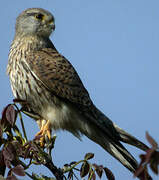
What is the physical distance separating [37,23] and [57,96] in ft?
3.65

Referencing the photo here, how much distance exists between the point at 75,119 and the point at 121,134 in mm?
652

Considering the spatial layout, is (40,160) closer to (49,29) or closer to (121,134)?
(121,134)

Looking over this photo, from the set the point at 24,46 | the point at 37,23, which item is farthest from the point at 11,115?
the point at 37,23

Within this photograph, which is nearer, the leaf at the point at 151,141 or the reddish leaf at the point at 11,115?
the leaf at the point at 151,141

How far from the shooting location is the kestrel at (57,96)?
360 centimetres

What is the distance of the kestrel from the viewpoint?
11.8 feet

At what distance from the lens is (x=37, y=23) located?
170 inches

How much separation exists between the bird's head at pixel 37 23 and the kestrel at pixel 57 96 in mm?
263

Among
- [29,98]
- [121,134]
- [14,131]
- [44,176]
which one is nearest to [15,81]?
[29,98]

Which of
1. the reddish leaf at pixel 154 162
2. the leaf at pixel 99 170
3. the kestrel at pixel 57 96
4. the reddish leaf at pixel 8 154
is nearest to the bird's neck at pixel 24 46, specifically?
the kestrel at pixel 57 96

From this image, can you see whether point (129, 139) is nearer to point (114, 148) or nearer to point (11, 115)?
point (114, 148)

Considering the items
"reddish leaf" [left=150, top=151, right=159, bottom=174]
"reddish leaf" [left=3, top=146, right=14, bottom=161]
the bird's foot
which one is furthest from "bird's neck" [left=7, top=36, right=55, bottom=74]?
"reddish leaf" [left=150, top=151, right=159, bottom=174]

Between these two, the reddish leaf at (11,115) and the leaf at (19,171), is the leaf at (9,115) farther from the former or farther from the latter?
the leaf at (19,171)

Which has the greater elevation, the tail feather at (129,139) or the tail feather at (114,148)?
the tail feather at (129,139)
